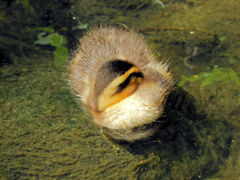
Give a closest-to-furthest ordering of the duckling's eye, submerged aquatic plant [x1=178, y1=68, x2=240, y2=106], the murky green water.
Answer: the duckling's eye → the murky green water → submerged aquatic plant [x1=178, y1=68, x2=240, y2=106]

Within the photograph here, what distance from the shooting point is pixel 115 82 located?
1.19 metres

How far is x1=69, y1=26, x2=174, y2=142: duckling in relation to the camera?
1.22 metres

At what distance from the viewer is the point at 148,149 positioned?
1.61 metres

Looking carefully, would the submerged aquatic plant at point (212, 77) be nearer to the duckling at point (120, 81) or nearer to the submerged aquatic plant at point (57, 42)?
the duckling at point (120, 81)

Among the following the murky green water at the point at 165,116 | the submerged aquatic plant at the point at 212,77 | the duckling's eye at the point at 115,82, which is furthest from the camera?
the submerged aquatic plant at the point at 212,77

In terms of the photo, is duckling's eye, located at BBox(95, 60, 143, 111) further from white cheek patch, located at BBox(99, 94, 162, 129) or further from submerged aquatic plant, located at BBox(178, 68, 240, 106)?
submerged aquatic plant, located at BBox(178, 68, 240, 106)

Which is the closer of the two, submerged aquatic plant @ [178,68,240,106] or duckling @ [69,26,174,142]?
duckling @ [69,26,174,142]

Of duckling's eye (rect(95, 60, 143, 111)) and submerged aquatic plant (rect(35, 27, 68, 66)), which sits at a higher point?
duckling's eye (rect(95, 60, 143, 111))

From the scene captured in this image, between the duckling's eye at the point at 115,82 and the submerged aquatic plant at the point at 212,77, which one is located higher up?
the duckling's eye at the point at 115,82

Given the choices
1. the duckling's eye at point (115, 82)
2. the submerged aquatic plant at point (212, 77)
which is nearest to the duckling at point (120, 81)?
the duckling's eye at point (115, 82)

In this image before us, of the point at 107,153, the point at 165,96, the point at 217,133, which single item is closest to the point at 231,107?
the point at 217,133

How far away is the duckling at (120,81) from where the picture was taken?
4.01ft

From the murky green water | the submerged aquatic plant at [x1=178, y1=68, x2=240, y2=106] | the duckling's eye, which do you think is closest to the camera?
the duckling's eye

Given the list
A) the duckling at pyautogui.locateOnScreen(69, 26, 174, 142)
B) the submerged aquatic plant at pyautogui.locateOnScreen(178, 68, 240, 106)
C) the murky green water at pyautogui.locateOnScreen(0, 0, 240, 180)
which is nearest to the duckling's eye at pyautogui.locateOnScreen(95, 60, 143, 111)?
the duckling at pyautogui.locateOnScreen(69, 26, 174, 142)
